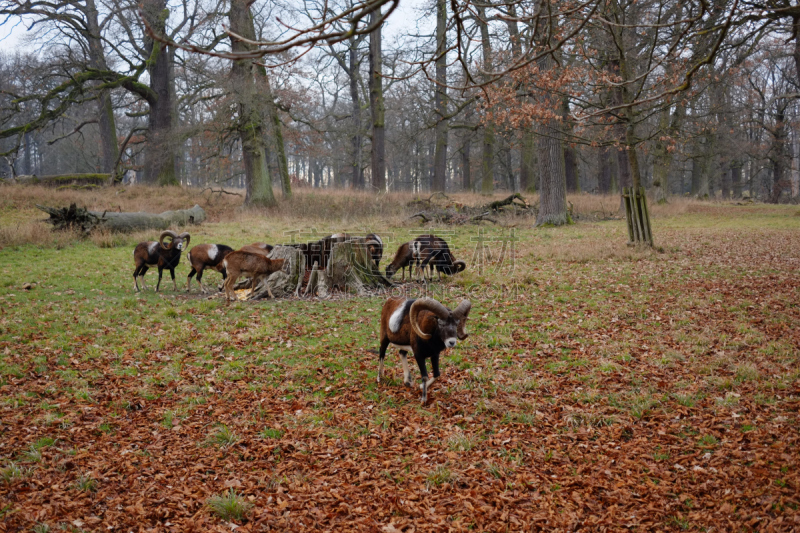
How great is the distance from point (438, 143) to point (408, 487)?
31550 millimetres

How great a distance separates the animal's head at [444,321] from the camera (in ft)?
18.4

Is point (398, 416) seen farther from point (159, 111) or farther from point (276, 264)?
point (159, 111)

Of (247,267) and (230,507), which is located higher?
(247,267)

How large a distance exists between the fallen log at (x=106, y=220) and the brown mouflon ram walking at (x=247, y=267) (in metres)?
10.3

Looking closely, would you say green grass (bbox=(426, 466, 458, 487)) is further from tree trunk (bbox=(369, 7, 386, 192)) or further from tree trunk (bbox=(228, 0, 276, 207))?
tree trunk (bbox=(369, 7, 386, 192))

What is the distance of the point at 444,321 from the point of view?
18.6 feet

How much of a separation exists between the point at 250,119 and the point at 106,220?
29.7 feet

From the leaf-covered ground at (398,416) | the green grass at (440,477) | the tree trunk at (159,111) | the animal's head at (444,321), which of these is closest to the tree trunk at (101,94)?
the tree trunk at (159,111)

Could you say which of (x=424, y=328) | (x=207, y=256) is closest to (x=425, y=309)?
(x=424, y=328)

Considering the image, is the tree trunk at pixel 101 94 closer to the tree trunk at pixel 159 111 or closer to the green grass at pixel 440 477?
the tree trunk at pixel 159 111

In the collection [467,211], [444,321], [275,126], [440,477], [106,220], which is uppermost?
[275,126]

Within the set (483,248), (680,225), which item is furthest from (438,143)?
(483,248)

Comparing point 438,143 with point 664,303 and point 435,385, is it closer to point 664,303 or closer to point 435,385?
point 664,303

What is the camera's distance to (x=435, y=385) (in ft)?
21.7
